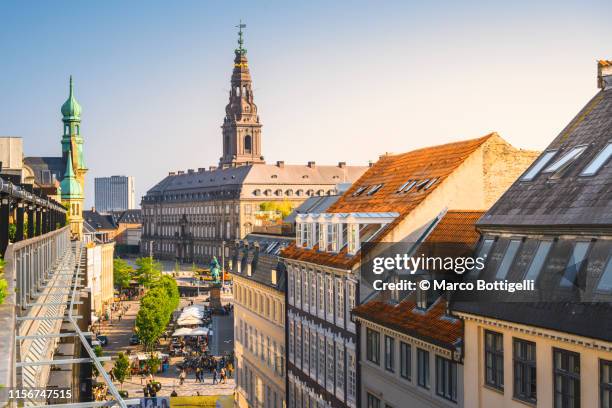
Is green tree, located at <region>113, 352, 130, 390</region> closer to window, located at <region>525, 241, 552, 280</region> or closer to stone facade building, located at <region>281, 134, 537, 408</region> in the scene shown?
stone facade building, located at <region>281, 134, 537, 408</region>

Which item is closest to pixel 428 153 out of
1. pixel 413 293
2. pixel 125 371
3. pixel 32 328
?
pixel 413 293

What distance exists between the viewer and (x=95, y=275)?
12006 centimetres

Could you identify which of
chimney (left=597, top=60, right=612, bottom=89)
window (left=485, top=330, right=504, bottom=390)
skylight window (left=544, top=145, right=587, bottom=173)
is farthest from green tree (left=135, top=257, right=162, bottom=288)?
skylight window (left=544, top=145, right=587, bottom=173)

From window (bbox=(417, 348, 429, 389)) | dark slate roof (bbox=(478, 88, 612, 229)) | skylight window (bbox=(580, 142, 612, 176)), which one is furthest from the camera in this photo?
window (bbox=(417, 348, 429, 389))

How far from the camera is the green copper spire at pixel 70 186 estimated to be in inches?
5192

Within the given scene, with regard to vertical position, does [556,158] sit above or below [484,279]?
above

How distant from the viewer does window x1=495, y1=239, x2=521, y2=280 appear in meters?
21.6

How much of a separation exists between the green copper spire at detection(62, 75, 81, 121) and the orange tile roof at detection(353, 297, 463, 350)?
388ft

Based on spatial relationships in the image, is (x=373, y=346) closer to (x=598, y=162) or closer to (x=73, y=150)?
(x=598, y=162)

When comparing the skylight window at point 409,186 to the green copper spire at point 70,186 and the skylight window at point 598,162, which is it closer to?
the skylight window at point 598,162

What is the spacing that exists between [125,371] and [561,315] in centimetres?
5183

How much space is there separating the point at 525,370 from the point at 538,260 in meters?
2.23

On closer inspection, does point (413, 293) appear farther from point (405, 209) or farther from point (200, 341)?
point (200, 341)

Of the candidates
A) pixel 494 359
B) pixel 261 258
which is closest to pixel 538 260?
pixel 494 359
